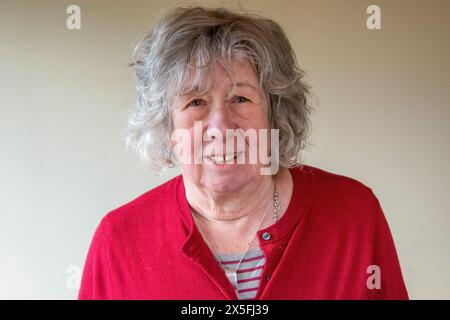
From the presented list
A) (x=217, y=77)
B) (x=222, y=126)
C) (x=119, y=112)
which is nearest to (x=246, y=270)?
(x=222, y=126)

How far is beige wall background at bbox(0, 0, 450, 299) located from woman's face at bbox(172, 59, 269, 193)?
0.58 m

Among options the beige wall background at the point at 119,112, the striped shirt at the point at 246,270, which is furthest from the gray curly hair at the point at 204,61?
the beige wall background at the point at 119,112

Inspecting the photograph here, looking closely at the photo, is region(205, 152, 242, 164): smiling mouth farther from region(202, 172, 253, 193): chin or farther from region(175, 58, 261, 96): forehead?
region(175, 58, 261, 96): forehead

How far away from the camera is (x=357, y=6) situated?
157 centimetres

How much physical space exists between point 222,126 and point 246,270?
33 centimetres

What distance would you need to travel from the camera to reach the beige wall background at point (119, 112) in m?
1.54

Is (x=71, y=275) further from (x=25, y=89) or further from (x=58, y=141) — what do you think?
(x=25, y=89)

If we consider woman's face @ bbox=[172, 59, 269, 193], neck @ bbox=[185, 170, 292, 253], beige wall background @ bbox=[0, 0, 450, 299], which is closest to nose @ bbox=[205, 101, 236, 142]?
woman's face @ bbox=[172, 59, 269, 193]

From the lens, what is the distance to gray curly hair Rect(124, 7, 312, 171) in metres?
1.00

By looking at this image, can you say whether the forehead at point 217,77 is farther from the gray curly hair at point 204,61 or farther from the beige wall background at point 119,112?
the beige wall background at point 119,112

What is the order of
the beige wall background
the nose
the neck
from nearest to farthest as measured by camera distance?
the nose, the neck, the beige wall background

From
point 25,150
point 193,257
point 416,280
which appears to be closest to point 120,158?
point 25,150

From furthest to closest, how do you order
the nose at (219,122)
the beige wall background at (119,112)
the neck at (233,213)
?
the beige wall background at (119,112) < the neck at (233,213) < the nose at (219,122)
